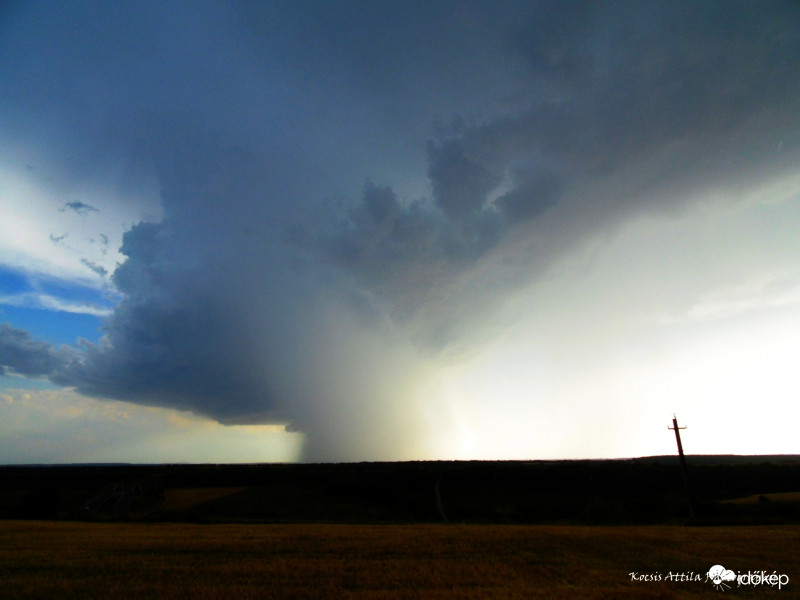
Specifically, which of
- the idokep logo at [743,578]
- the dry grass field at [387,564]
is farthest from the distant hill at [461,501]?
the idokep logo at [743,578]

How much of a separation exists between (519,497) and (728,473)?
68.6 m

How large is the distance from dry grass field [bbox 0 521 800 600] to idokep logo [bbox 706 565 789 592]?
411mm

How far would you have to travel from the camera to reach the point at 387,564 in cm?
2152

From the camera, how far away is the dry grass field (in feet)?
55.2

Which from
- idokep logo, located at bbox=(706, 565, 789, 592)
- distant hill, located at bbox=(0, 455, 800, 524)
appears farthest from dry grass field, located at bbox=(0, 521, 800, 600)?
distant hill, located at bbox=(0, 455, 800, 524)

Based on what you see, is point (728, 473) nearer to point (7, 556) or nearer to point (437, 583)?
point (437, 583)

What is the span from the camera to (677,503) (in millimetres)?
54969

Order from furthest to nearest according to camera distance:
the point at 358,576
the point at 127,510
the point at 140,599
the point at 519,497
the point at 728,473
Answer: the point at 728,473 → the point at 519,497 → the point at 127,510 → the point at 358,576 → the point at 140,599

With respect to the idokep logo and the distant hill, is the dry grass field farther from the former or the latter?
the distant hill

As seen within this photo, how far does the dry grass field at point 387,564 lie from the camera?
16.8 m

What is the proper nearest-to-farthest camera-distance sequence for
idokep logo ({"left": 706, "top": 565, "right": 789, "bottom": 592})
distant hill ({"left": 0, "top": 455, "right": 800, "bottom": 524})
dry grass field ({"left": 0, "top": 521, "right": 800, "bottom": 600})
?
1. dry grass field ({"left": 0, "top": 521, "right": 800, "bottom": 600})
2. idokep logo ({"left": 706, "top": 565, "right": 789, "bottom": 592})
3. distant hill ({"left": 0, "top": 455, "right": 800, "bottom": 524})

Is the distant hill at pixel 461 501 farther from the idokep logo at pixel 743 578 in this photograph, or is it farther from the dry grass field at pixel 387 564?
the idokep logo at pixel 743 578

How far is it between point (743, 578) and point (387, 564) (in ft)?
51.9

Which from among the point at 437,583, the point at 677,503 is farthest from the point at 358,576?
the point at 677,503
